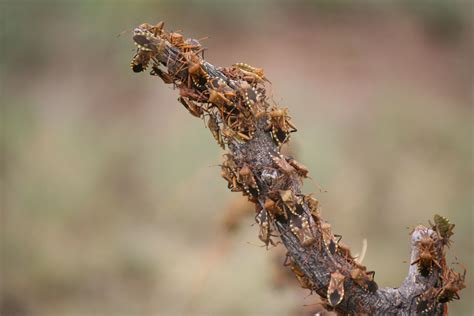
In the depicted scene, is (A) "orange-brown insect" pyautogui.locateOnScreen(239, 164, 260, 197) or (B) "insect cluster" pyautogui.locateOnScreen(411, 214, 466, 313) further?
(B) "insect cluster" pyautogui.locateOnScreen(411, 214, 466, 313)

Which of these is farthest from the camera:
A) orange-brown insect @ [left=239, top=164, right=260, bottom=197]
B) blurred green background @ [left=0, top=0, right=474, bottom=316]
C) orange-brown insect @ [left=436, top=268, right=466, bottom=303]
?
blurred green background @ [left=0, top=0, right=474, bottom=316]

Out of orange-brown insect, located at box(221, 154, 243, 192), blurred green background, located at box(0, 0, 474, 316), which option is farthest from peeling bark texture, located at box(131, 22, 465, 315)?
blurred green background, located at box(0, 0, 474, 316)

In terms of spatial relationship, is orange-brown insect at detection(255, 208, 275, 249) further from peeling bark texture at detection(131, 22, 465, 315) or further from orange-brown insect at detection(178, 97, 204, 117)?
orange-brown insect at detection(178, 97, 204, 117)

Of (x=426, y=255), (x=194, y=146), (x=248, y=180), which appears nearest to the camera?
(x=248, y=180)

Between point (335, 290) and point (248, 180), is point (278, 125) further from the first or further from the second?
point (335, 290)

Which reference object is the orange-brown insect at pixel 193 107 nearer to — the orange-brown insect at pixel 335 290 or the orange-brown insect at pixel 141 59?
→ the orange-brown insect at pixel 141 59

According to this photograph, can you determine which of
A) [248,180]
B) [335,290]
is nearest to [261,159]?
[248,180]

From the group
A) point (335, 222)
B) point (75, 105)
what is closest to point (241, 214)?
point (335, 222)
